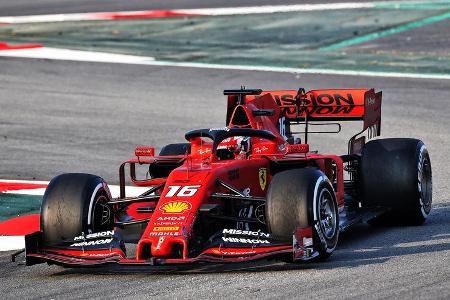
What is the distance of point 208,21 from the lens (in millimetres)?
29547

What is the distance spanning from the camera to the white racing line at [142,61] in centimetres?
2275

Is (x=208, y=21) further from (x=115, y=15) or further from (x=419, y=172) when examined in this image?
(x=419, y=172)

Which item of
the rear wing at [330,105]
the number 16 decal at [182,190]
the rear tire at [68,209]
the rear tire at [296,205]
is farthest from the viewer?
the rear wing at [330,105]

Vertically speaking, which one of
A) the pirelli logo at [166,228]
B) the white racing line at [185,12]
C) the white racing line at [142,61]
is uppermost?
the white racing line at [185,12]

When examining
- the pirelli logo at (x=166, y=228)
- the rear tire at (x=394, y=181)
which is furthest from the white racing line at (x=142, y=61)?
the pirelli logo at (x=166, y=228)

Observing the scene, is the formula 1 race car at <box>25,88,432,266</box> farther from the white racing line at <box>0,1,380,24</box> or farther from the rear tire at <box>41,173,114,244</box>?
the white racing line at <box>0,1,380,24</box>

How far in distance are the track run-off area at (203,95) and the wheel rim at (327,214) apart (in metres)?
0.26

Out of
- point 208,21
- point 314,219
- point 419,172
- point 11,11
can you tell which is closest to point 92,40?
point 208,21

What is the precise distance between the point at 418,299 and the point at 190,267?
229cm

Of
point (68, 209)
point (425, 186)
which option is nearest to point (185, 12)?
point (425, 186)

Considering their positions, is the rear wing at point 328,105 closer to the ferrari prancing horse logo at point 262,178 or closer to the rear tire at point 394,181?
the rear tire at point 394,181

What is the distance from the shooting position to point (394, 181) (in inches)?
474

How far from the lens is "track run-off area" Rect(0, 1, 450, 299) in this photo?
9.79m

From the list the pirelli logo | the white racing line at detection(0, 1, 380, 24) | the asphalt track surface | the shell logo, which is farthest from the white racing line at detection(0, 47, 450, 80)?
the pirelli logo
